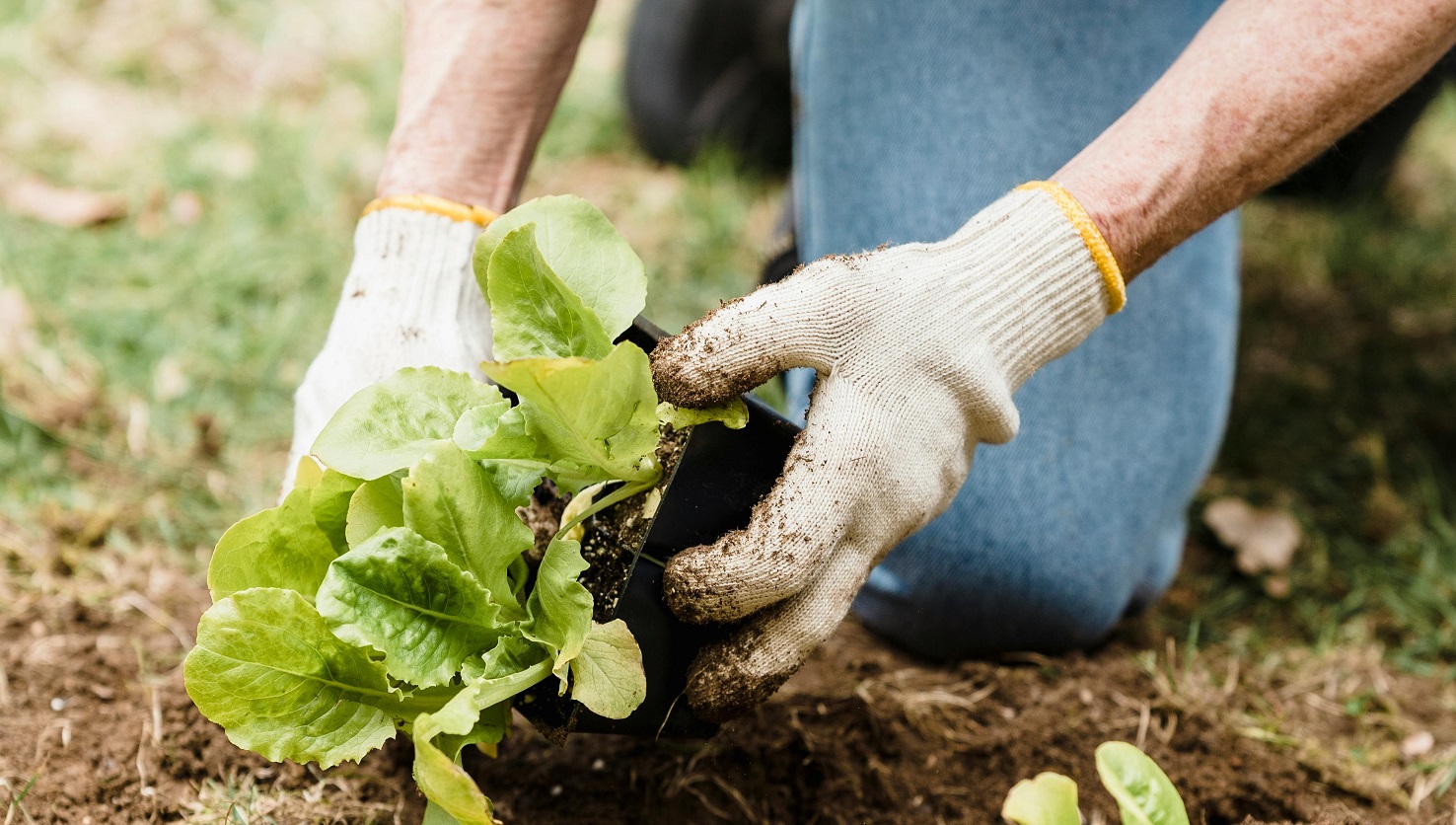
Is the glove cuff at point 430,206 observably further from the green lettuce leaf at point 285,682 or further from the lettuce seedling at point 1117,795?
the lettuce seedling at point 1117,795

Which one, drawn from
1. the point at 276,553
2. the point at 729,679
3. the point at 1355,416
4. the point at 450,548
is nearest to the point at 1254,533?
the point at 1355,416

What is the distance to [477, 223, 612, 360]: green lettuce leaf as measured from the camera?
3.15 feet

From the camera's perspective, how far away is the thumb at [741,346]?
3.32ft

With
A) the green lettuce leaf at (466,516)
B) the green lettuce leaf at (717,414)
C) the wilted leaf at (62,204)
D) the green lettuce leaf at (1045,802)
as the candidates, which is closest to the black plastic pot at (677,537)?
the green lettuce leaf at (717,414)

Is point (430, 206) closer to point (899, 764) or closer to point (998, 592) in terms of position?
point (899, 764)

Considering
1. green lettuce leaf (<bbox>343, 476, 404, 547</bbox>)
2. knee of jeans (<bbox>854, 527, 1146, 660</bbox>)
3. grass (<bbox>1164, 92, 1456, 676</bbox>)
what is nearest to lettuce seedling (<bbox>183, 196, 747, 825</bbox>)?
green lettuce leaf (<bbox>343, 476, 404, 547</bbox>)

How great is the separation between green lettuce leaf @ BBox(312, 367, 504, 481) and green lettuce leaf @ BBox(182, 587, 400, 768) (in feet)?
0.43

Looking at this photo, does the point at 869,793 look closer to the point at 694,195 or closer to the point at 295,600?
the point at 295,600

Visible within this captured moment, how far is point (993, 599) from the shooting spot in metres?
1.65

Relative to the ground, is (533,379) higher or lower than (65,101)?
higher

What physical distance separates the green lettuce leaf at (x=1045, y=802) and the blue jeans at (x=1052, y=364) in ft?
2.35

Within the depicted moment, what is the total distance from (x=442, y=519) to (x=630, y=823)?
1.46 ft

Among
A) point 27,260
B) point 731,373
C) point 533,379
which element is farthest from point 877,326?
point 27,260

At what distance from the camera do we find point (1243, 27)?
1.15m
